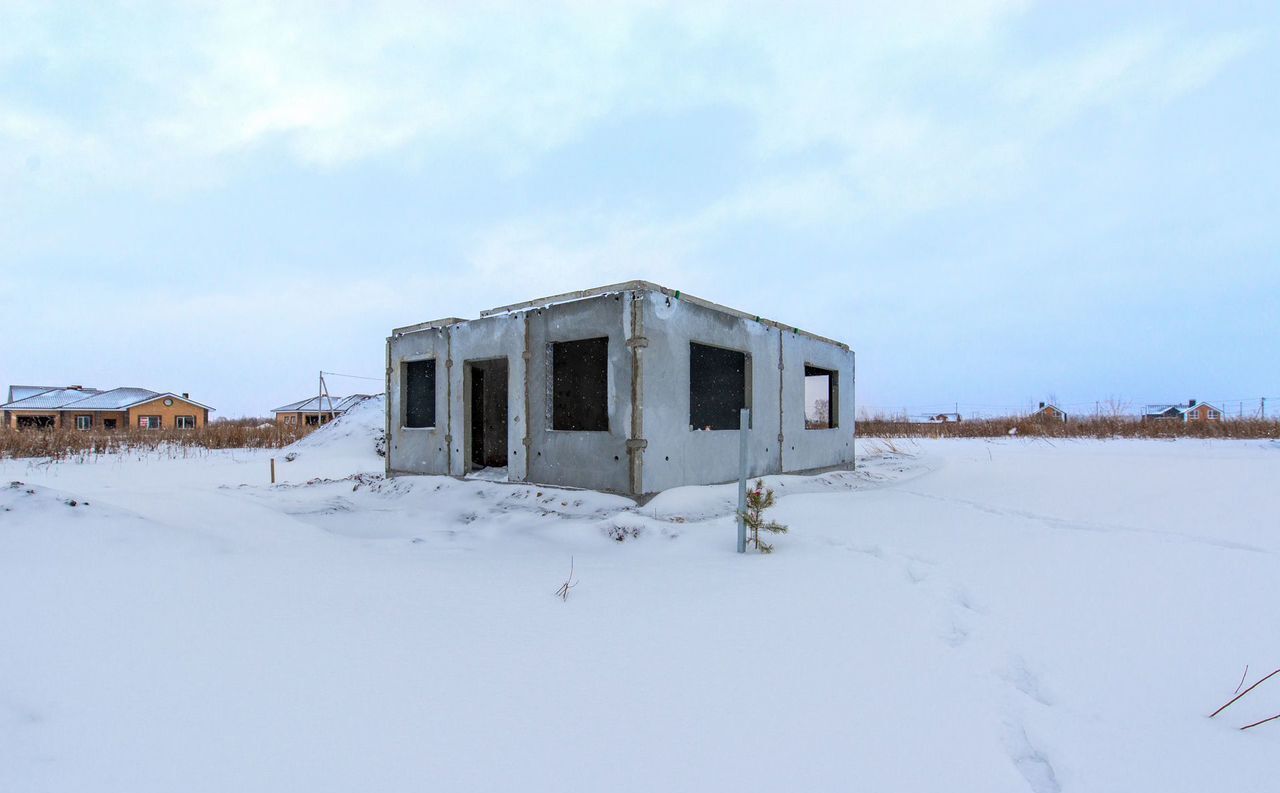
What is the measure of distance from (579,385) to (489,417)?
186 cm

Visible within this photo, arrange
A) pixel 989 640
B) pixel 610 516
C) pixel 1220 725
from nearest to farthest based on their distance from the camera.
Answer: pixel 1220 725 < pixel 989 640 < pixel 610 516

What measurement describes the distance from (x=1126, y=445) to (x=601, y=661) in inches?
714

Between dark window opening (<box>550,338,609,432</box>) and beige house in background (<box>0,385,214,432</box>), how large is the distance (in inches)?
1718

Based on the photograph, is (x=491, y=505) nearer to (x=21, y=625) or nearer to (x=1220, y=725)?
(x=21, y=625)

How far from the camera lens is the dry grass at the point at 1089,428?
55.9 ft

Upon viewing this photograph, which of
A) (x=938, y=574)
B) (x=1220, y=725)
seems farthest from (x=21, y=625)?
(x=938, y=574)

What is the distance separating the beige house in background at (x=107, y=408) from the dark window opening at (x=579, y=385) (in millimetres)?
43644

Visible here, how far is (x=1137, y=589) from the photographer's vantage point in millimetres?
3771

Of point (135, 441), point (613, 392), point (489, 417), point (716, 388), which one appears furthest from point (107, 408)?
point (613, 392)

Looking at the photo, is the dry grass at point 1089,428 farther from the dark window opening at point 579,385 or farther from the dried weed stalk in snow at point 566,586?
the dried weed stalk in snow at point 566,586

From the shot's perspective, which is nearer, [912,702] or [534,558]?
[912,702]

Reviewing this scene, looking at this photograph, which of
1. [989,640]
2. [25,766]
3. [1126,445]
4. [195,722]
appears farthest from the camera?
[1126,445]

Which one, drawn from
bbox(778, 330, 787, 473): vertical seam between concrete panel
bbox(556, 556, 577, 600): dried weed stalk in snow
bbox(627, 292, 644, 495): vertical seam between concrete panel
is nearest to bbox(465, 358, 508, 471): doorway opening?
bbox(627, 292, 644, 495): vertical seam between concrete panel

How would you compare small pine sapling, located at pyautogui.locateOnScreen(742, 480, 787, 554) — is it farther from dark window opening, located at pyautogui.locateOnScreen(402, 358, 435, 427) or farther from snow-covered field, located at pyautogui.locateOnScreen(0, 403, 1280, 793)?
dark window opening, located at pyautogui.locateOnScreen(402, 358, 435, 427)
